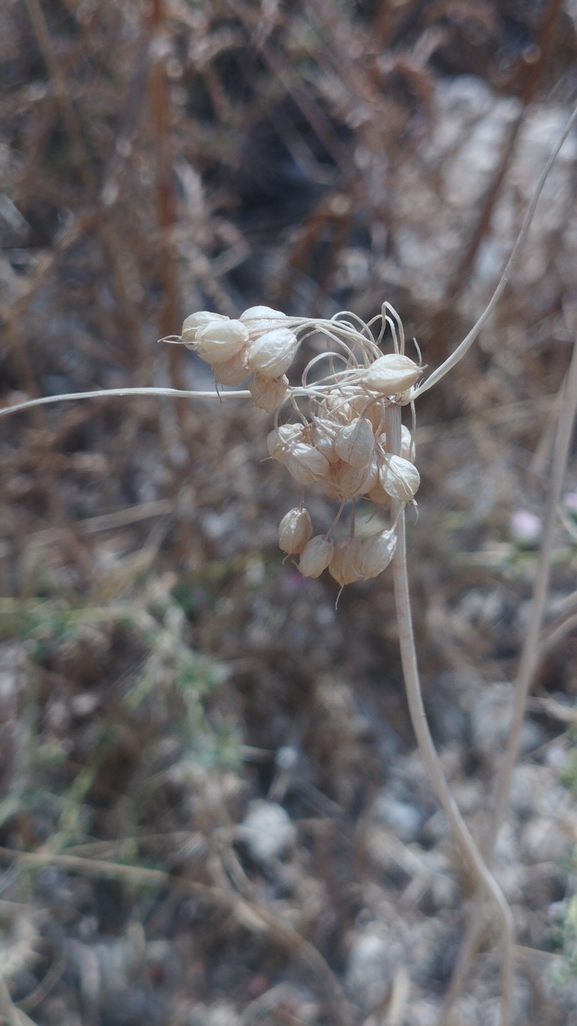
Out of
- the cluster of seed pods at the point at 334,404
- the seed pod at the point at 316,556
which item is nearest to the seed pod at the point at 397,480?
the cluster of seed pods at the point at 334,404

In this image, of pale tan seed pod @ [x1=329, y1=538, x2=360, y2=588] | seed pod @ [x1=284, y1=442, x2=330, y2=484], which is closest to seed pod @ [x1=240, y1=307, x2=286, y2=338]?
seed pod @ [x1=284, y1=442, x2=330, y2=484]

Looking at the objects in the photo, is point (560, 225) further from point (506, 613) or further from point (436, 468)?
point (506, 613)

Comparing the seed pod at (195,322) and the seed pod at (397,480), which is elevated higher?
the seed pod at (195,322)

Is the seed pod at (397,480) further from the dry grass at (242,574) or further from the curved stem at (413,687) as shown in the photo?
the dry grass at (242,574)

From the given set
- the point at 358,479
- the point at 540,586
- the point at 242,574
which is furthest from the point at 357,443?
the point at 242,574

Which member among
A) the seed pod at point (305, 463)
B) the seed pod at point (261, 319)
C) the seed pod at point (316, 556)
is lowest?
the seed pod at point (316, 556)

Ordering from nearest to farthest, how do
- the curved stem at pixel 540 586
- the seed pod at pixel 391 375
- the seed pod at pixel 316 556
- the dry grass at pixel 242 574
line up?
the seed pod at pixel 391 375 → the seed pod at pixel 316 556 → the curved stem at pixel 540 586 → the dry grass at pixel 242 574

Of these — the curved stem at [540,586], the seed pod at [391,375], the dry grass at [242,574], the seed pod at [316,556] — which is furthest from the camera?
the dry grass at [242,574]
